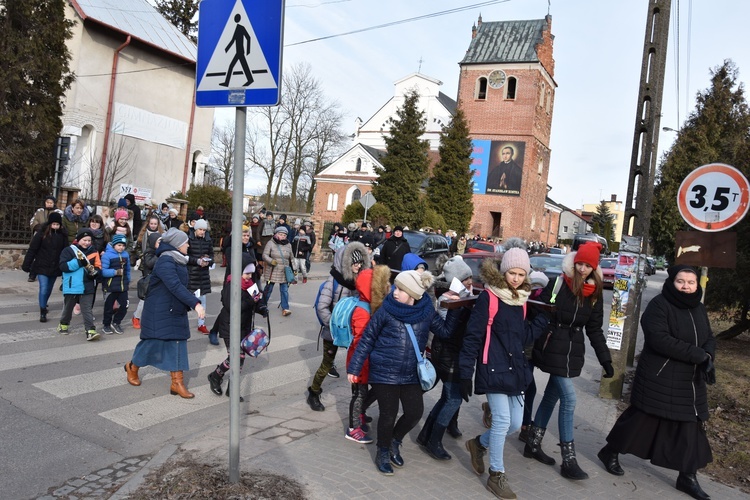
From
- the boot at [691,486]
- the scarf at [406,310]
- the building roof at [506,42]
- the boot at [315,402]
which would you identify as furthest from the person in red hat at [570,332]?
the building roof at [506,42]

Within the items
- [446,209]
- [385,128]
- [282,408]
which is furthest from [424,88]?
[282,408]

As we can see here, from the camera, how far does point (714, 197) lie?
6.55m

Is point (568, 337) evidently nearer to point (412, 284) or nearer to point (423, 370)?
point (423, 370)

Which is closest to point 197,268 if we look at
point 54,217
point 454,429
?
point 54,217

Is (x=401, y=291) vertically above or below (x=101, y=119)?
below

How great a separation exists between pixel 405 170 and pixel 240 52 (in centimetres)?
3409

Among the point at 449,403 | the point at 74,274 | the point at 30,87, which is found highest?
the point at 30,87

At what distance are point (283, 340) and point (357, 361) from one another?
17.8ft

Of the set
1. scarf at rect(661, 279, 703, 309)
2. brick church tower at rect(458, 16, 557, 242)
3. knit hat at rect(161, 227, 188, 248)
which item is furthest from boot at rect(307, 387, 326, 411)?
brick church tower at rect(458, 16, 557, 242)

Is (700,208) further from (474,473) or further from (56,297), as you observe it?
(56,297)

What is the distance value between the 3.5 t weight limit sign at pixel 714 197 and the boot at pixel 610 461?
286 cm

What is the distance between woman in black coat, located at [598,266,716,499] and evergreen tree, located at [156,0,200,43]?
120 feet

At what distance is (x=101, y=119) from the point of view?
27.4 metres

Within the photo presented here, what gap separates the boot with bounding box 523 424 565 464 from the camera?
525 centimetres
